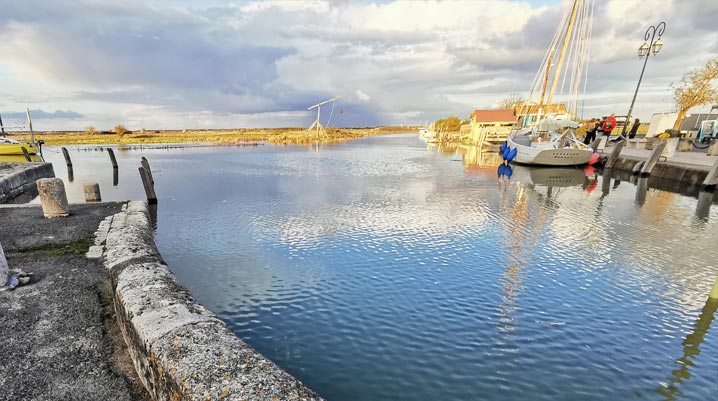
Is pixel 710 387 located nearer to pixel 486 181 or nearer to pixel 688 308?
pixel 688 308

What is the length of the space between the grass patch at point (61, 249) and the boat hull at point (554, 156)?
102 feet

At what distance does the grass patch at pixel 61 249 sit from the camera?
21.8 ft

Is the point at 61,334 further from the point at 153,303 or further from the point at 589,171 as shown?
the point at 589,171

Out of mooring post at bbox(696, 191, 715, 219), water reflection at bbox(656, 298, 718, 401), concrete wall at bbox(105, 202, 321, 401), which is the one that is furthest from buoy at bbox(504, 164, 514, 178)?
concrete wall at bbox(105, 202, 321, 401)

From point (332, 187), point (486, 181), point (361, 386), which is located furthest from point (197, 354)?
point (486, 181)

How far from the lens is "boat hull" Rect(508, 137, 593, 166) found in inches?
1132

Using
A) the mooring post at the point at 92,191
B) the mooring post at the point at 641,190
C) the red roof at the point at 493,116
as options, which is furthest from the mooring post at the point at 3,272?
the red roof at the point at 493,116

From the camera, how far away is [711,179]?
18844 millimetres

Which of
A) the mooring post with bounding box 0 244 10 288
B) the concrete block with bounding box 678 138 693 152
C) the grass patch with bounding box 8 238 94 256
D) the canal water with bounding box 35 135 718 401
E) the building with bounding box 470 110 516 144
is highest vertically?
the building with bounding box 470 110 516 144

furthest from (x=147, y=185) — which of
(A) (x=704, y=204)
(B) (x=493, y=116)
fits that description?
(B) (x=493, y=116)

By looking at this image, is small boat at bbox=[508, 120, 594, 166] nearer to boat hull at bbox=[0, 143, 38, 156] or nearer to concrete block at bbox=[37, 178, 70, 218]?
concrete block at bbox=[37, 178, 70, 218]

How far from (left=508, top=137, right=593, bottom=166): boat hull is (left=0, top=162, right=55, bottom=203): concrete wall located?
3474 centimetres

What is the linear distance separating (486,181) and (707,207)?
11288 millimetres

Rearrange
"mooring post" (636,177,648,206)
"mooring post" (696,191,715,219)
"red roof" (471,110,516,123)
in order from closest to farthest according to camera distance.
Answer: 1. "mooring post" (696,191,715,219)
2. "mooring post" (636,177,648,206)
3. "red roof" (471,110,516,123)
